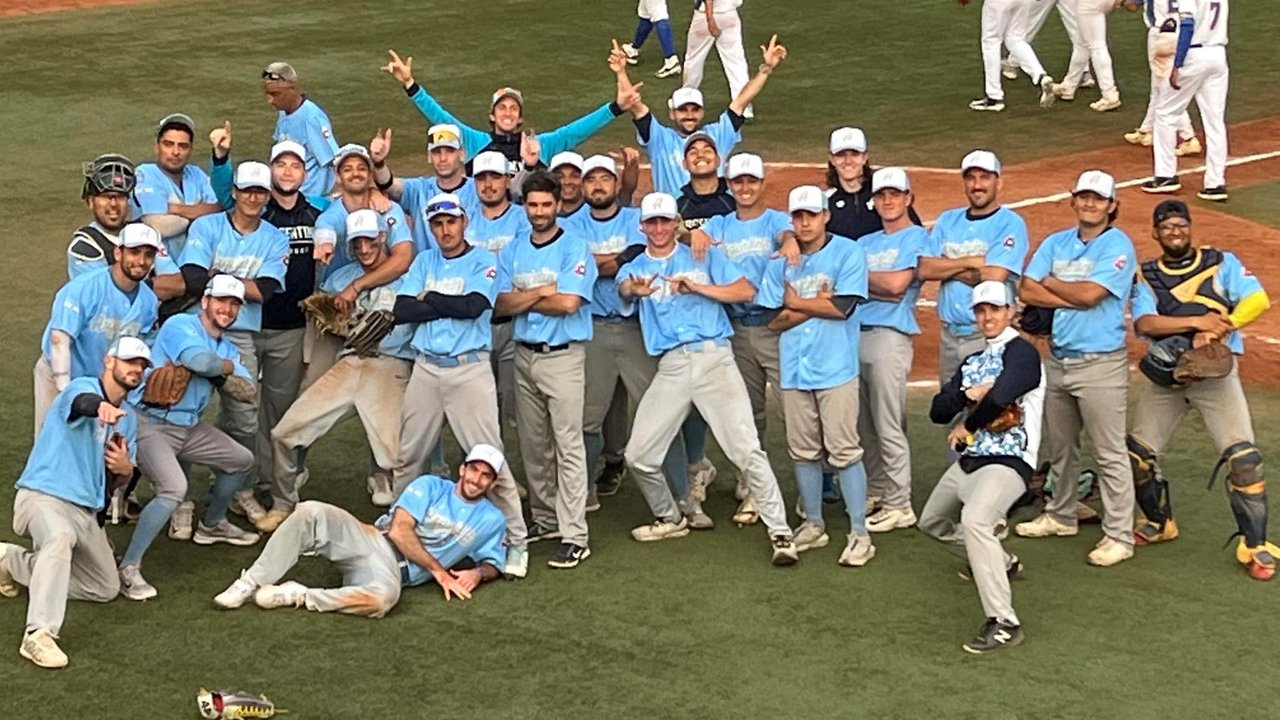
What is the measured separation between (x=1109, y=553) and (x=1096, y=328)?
1.14 m

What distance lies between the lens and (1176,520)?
1066cm

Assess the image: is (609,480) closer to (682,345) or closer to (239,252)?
(682,345)

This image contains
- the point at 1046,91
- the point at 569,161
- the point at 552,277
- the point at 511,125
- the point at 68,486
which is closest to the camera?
the point at 68,486

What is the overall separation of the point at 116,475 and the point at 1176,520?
5.45 m

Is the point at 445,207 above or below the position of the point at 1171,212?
above

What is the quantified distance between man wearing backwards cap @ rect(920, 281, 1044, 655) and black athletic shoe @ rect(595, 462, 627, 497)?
230 cm

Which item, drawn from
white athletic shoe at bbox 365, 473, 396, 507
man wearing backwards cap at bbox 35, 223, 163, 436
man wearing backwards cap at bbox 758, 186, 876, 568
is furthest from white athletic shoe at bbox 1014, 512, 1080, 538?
man wearing backwards cap at bbox 35, 223, 163, 436

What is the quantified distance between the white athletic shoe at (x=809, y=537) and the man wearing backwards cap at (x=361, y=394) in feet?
7.12

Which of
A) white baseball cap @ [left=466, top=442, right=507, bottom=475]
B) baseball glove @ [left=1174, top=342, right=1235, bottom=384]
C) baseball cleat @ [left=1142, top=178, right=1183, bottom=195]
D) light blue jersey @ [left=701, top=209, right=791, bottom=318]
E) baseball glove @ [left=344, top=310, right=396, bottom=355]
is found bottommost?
baseball cleat @ [left=1142, top=178, right=1183, bottom=195]

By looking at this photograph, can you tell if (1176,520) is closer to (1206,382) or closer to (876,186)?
(1206,382)

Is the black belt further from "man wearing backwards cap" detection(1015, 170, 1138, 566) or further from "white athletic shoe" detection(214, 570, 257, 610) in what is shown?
"man wearing backwards cap" detection(1015, 170, 1138, 566)

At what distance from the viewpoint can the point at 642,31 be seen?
2089cm

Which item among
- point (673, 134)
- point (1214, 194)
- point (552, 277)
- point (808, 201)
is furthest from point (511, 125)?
point (1214, 194)

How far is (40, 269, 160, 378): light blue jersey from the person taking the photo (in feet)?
32.2
